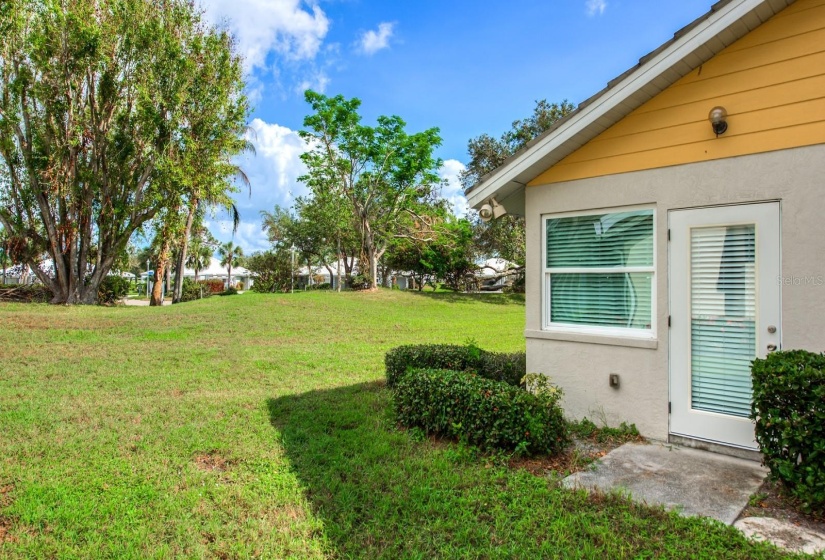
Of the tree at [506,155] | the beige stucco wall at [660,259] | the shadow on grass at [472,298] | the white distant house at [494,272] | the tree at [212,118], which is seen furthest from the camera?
the white distant house at [494,272]

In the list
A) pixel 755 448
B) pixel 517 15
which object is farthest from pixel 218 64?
pixel 755 448

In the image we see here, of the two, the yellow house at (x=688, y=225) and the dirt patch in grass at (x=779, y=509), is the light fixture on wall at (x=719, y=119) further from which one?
the dirt patch in grass at (x=779, y=509)

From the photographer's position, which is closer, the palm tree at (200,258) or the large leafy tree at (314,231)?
the large leafy tree at (314,231)

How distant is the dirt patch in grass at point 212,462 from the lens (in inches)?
159

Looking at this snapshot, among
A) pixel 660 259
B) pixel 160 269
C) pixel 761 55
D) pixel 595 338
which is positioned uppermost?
pixel 761 55

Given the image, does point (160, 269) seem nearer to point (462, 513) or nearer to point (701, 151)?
point (462, 513)

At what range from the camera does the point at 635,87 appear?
4504 millimetres

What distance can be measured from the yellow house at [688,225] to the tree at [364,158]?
15694mm

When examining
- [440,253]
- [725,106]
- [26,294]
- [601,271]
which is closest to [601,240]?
[601,271]

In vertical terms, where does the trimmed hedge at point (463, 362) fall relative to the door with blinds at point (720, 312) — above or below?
below

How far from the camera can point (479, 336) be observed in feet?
43.3

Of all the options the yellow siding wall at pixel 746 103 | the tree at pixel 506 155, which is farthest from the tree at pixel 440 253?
the yellow siding wall at pixel 746 103

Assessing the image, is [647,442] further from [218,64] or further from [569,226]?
[218,64]

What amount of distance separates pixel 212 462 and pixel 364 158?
1763 cm
